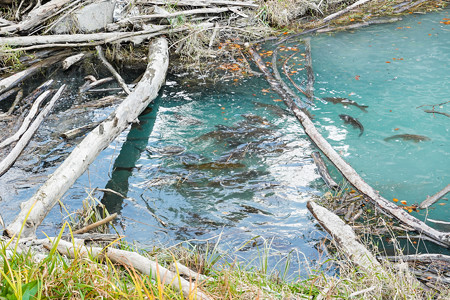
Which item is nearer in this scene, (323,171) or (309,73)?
(323,171)

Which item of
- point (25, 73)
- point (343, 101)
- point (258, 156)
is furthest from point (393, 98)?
point (25, 73)

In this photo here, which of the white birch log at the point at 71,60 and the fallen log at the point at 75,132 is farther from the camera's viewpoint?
the white birch log at the point at 71,60

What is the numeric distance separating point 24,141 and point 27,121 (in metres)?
0.55

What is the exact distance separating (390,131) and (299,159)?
1929 mm

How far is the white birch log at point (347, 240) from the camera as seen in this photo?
3.53 meters

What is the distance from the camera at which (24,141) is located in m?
6.08

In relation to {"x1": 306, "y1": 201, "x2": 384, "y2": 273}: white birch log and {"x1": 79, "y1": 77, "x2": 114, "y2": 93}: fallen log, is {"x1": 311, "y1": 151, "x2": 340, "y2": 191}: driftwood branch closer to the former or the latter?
{"x1": 306, "y1": 201, "x2": 384, "y2": 273}: white birch log

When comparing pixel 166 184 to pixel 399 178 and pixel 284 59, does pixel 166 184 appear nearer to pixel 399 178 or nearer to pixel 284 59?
pixel 399 178

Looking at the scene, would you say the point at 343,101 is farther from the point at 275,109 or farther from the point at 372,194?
the point at 372,194

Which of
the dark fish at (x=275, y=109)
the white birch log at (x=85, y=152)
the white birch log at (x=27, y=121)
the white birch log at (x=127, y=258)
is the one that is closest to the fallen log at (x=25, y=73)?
the white birch log at (x=27, y=121)

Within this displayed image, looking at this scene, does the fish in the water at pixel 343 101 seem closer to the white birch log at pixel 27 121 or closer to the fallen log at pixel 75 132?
the fallen log at pixel 75 132

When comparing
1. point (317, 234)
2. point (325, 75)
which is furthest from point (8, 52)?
point (317, 234)

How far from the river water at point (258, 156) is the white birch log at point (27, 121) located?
39cm

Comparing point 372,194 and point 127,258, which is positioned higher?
point 127,258
